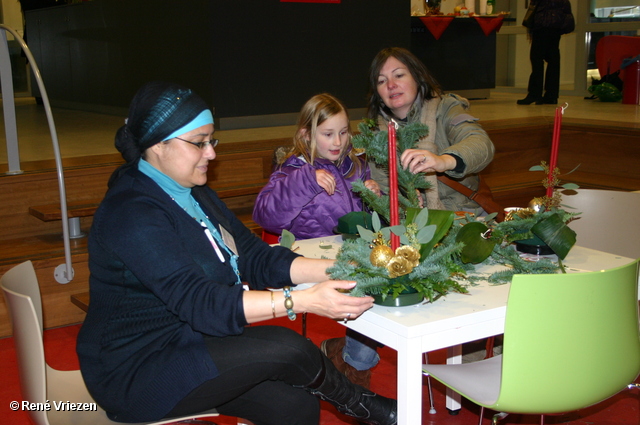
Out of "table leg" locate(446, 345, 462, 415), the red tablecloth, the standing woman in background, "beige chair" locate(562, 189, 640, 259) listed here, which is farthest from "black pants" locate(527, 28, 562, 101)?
"table leg" locate(446, 345, 462, 415)

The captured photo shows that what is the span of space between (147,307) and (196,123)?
0.47 metres

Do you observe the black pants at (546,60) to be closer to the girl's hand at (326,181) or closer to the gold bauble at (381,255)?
the girl's hand at (326,181)

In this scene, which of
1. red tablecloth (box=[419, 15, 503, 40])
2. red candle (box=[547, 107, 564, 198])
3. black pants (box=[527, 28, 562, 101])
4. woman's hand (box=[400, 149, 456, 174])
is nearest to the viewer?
red candle (box=[547, 107, 564, 198])

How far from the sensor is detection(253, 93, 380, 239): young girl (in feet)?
8.07

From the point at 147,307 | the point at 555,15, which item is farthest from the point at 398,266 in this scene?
the point at 555,15

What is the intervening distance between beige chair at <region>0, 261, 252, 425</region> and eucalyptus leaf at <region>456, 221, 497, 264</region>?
2.43ft

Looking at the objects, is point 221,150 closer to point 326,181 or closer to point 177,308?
point 326,181

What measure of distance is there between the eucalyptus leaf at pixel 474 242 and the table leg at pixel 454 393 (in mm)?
811

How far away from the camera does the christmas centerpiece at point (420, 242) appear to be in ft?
4.66

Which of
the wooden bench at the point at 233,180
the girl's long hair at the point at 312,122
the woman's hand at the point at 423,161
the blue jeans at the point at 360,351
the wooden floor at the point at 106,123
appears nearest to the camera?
the woman's hand at the point at 423,161

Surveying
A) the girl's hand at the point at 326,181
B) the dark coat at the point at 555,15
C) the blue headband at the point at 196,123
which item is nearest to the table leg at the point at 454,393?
the girl's hand at the point at 326,181

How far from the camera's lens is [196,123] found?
1.64 meters

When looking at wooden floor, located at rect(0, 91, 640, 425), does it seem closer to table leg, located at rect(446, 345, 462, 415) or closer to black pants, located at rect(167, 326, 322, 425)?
table leg, located at rect(446, 345, 462, 415)

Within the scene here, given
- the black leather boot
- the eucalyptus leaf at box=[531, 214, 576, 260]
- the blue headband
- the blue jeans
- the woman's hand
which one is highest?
the blue headband
